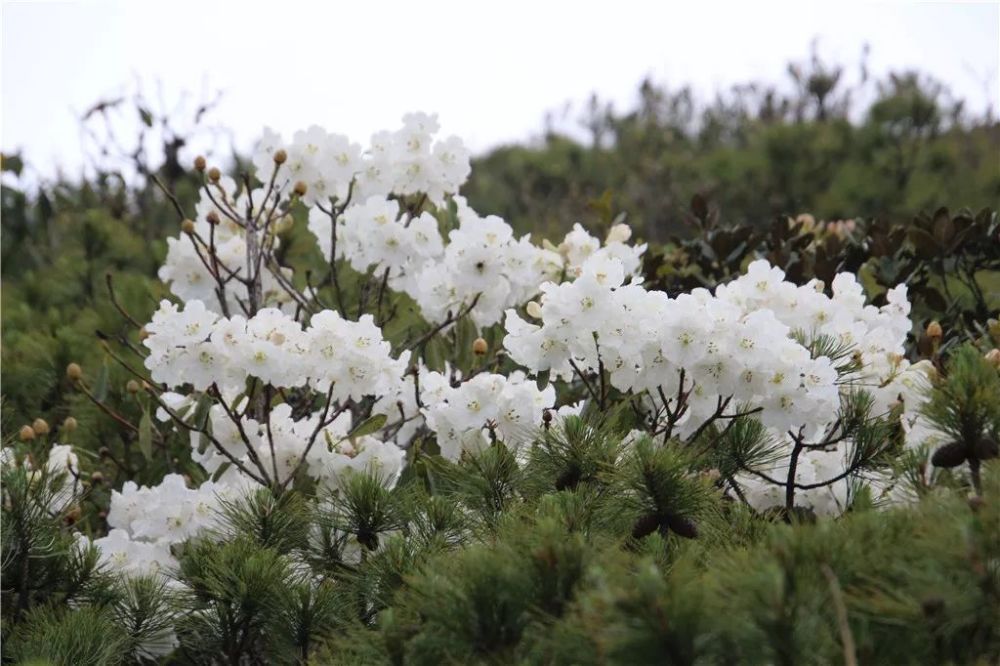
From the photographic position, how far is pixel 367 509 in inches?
78.8

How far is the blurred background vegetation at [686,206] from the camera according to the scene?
3455mm

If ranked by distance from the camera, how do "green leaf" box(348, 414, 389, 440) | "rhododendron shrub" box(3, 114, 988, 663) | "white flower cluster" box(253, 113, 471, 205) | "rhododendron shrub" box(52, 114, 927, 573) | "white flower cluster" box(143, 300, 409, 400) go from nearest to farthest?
"rhododendron shrub" box(3, 114, 988, 663), "rhododendron shrub" box(52, 114, 927, 573), "white flower cluster" box(143, 300, 409, 400), "green leaf" box(348, 414, 389, 440), "white flower cluster" box(253, 113, 471, 205)

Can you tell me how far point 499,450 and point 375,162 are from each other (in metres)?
1.42

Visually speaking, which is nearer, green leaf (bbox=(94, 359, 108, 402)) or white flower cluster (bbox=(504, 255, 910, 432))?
white flower cluster (bbox=(504, 255, 910, 432))

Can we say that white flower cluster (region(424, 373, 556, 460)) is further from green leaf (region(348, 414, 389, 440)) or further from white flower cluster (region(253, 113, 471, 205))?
white flower cluster (region(253, 113, 471, 205))

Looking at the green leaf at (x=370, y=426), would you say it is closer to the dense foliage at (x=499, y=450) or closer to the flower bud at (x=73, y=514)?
the dense foliage at (x=499, y=450)

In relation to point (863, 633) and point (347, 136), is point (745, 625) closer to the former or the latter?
point (863, 633)

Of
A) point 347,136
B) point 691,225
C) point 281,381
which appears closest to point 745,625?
point 281,381

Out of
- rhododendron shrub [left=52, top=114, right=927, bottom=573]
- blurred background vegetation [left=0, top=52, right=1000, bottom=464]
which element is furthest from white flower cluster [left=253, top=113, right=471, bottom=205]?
blurred background vegetation [left=0, top=52, right=1000, bottom=464]

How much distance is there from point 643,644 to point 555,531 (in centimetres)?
29

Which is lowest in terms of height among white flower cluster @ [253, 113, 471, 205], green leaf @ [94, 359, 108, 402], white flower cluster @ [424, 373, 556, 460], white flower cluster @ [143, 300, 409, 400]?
white flower cluster @ [424, 373, 556, 460]

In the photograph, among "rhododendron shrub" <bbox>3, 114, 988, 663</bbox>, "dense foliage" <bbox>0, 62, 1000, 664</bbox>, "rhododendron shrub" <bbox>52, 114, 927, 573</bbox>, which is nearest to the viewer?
"dense foliage" <bbox>0, 62, 1000, 664</bbox>

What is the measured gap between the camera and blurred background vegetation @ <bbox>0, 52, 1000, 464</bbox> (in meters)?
3.46

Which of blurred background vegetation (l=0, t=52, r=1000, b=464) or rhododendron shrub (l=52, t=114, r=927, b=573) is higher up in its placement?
blurred background vegetation (l=0, t=52, r=1000, b=464)
